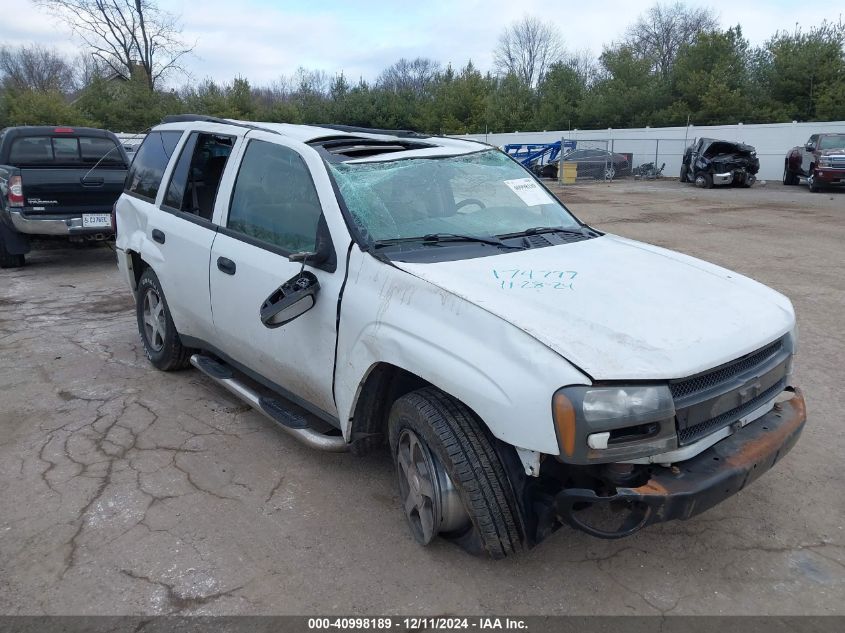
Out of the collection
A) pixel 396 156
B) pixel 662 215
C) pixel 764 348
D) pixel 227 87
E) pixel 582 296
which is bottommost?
pixel 662 215

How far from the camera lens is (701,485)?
2.46 m

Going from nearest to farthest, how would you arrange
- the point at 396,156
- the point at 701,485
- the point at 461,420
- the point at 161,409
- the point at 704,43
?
the point at 701,485
the point at 461,420
the point at 396,156
the point at 161,409
the point at 704,43

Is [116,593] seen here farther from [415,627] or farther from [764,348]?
[764,348]

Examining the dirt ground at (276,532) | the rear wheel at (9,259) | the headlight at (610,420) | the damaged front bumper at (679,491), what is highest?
the headlight at (610,420)

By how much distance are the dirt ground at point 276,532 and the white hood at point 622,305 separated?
3.13ft

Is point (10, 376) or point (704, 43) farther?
point (704, 43)

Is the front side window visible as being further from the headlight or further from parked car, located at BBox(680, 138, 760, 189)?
parked car, located at BBox(680, 138, 760, 189)

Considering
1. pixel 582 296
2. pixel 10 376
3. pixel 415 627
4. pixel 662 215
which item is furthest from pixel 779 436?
pixel 662 215

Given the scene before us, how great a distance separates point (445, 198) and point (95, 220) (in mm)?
6970

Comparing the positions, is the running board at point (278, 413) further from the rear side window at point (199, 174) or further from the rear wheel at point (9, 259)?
the rear wheel at point (9, 259)

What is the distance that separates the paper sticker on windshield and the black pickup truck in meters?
6.72

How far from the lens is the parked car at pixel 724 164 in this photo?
76.5 ft

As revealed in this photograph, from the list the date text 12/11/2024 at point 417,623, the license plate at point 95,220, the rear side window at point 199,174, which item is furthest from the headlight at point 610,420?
the license plate at point 95,220

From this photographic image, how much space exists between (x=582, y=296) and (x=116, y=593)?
2250 mm
